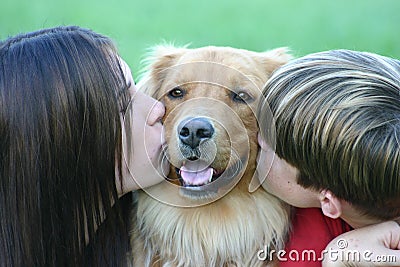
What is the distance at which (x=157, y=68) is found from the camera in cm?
337

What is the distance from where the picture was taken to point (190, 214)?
3.18m

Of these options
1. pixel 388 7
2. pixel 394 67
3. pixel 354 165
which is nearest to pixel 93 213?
pixel 354 165

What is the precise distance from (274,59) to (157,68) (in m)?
0.50

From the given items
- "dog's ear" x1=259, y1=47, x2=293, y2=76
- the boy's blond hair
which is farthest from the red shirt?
"dog's ear" x1=259, y1=47, x2=293, y2=76

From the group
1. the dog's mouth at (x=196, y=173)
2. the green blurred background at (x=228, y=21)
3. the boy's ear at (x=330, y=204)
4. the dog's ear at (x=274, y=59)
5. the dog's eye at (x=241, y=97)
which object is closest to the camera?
the boy's ear at (x=330, y=204)

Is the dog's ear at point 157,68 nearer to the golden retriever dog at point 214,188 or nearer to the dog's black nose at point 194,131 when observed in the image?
the golden retriever dog at point 214,188

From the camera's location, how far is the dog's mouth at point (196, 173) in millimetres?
2936

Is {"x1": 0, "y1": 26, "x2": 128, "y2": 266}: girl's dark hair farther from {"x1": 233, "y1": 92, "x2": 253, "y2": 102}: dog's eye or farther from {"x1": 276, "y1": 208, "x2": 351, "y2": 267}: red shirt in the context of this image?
{"x1": 276, "y1": 208, "x2": 351, "y2": 267}: red shirt

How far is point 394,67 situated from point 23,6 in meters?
9.43

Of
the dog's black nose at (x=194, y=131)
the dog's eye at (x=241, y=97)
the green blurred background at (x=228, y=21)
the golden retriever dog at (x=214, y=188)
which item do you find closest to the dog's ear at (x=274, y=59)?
the golden retriever dog at (x=214, y=188)

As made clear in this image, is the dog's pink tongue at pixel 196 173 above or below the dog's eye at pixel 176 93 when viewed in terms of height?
below

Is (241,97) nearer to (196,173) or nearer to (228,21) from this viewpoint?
(196,173)

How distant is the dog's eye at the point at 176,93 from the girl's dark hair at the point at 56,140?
269mm

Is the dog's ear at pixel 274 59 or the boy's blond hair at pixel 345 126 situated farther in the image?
the dog's ear at pixel 274 59
